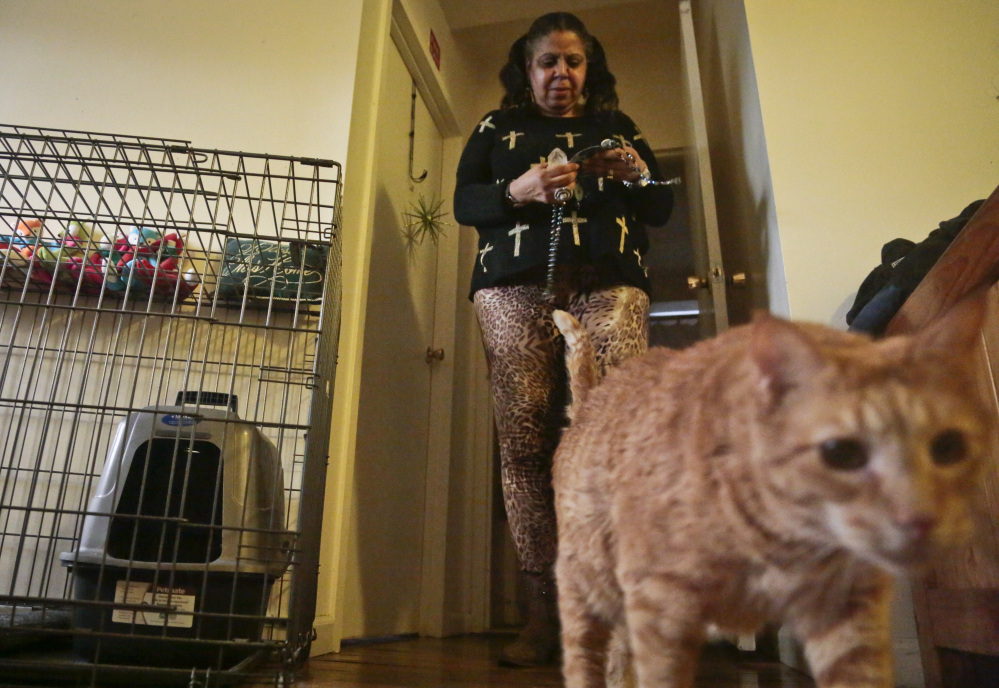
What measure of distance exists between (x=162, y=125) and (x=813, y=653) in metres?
1.98


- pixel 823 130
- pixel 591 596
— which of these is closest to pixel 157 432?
pixel 591 596

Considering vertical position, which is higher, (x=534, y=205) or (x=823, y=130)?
(x=823, y=130)

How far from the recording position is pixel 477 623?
226 centimetres

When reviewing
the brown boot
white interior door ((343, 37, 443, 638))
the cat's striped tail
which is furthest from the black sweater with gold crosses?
white interior door ((343, 37, 443, 638))

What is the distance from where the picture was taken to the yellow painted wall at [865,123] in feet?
4.22

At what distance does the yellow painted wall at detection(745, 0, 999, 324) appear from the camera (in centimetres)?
129

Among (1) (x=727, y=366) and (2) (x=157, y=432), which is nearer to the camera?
(1) (x=727, y=366)

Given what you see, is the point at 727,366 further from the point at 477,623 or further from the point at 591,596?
the point at 477,623

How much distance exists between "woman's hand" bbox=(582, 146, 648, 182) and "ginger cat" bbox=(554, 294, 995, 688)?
0.28m

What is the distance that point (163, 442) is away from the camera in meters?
1.22

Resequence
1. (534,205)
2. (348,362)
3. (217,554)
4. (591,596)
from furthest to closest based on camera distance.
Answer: (348,362) → (217,554) → (534,205) → (591,596)

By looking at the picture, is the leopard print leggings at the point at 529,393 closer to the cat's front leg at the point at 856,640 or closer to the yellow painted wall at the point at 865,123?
the cat's front leg at the point at 856,640

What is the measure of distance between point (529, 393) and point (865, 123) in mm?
1088

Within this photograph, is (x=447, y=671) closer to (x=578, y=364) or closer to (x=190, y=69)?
(x=578, y=364)
